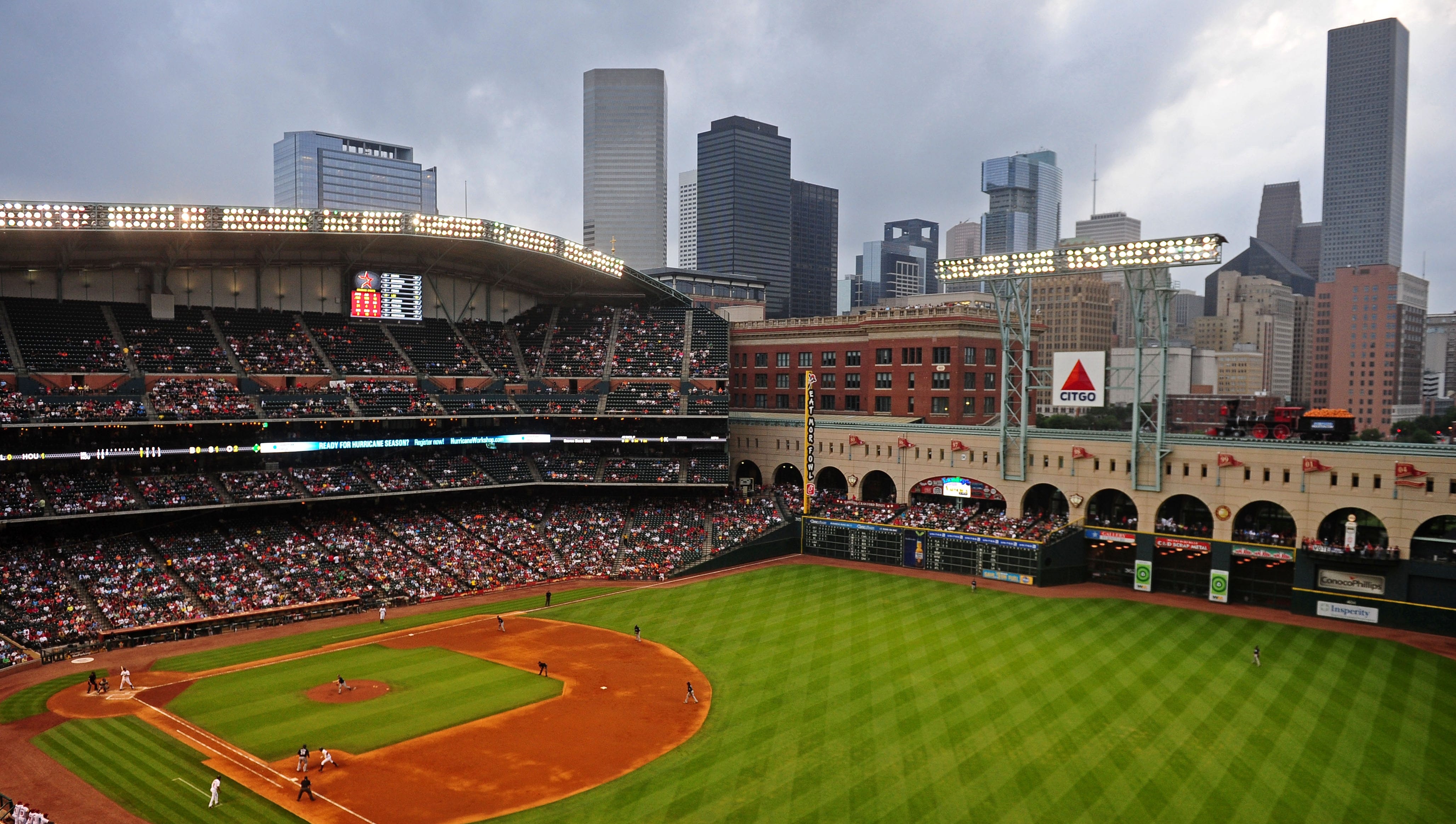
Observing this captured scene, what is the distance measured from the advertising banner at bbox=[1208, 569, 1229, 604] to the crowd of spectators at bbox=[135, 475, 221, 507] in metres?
62.8

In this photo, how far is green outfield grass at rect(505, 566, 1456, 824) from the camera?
93.8 ft

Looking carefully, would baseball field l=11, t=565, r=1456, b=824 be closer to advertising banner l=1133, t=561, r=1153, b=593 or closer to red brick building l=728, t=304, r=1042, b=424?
advertising banner l=1133, t=561, r=1153, b=593

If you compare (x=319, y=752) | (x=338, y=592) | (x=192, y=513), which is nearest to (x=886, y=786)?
(x=319, y=752)

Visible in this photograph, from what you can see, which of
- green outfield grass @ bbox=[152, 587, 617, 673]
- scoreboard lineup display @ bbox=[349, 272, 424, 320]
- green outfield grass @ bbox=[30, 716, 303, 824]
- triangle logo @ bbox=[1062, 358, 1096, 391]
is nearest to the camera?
green outfield grass @ bbox=[30, 716, 303, 824]

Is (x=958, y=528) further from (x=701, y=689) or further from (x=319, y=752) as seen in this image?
(x=319, y=752)

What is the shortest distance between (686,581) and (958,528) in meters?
20.0

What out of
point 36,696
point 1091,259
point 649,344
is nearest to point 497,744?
point 36,696

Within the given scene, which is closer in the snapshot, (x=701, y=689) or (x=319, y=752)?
(x=319, y=752)

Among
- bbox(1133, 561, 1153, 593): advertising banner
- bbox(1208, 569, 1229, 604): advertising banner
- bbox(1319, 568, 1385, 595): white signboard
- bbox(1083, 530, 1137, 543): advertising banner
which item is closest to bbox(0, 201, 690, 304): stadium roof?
bbox(1083, 530, 1137, 543): advertising banner

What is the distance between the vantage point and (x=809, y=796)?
28953mm

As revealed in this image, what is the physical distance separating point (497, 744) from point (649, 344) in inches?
2095

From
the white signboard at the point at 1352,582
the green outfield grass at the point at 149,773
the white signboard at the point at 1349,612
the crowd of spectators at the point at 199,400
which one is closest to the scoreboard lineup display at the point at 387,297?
the crowd of spectators at the point at 199,400

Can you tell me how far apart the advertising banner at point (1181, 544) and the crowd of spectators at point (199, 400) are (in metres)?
61.2

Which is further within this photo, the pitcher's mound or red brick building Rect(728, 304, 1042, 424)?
red brick building Rect(728, 304, 1042, 424)
